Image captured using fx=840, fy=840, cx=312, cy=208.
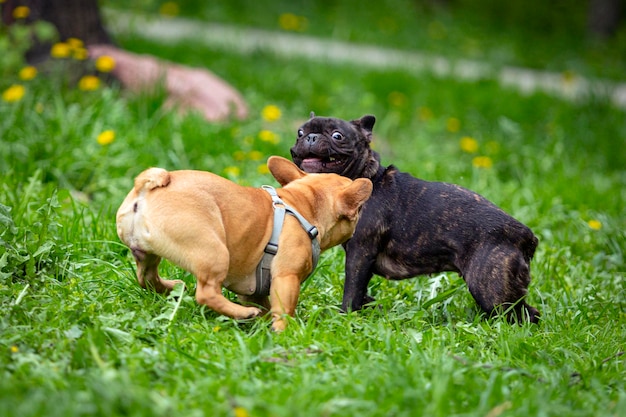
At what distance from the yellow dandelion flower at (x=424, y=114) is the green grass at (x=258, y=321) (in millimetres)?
1285

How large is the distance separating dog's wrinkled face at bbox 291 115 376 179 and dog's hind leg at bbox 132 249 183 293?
1128 mm

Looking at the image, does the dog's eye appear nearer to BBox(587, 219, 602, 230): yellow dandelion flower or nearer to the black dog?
the black dog

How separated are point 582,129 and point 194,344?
737 cm

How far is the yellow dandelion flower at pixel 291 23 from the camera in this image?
15.3 meters

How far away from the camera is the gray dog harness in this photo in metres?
4.21

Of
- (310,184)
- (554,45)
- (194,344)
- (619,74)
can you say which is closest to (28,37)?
(310,184)

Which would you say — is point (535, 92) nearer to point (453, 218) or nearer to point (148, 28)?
point (148, 28)

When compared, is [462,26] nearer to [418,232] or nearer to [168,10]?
[168,10]

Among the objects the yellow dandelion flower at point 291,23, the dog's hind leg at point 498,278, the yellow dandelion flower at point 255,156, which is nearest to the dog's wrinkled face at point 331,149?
the dog's hind leg at point 498,278

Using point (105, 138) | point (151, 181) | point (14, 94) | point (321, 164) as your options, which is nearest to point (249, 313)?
point (151, 181)

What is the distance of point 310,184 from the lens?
15.0 ft

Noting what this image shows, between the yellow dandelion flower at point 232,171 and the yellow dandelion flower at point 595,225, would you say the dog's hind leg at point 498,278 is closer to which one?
the yellow dandelion flower at point 595,225

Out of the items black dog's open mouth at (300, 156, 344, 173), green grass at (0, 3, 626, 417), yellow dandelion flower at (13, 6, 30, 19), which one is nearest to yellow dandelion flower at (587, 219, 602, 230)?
green grass at (0, 3, 626, 417)

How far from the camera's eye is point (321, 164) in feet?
16.5
